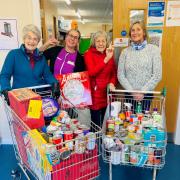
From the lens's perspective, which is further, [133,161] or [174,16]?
[174,16]

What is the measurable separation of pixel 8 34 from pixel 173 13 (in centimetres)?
198

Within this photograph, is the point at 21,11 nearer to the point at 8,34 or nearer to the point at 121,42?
the point at 8,34

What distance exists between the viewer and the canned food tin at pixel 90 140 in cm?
149

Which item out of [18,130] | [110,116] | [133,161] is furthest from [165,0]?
[18,130]

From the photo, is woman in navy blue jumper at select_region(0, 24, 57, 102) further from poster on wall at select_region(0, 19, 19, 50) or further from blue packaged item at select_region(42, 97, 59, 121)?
poster on wall at select_region(0, 19, 19, 50)

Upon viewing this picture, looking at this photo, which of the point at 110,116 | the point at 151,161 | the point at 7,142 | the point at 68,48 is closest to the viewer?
the point at 151,161

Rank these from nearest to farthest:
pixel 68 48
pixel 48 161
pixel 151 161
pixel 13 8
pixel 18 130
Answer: pixel 48 161 < pixel 151 161 < pixel 18 130 < pixel 68 48 < pixel 13 8

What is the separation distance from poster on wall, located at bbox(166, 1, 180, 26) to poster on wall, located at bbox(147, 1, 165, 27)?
69 mm

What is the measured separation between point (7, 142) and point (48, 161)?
179 cm

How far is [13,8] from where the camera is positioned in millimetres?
2545

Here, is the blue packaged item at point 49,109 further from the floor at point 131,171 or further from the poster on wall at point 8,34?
the poster on wall at point 8,34

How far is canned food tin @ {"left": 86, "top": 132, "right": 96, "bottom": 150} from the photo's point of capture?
58.8 inches

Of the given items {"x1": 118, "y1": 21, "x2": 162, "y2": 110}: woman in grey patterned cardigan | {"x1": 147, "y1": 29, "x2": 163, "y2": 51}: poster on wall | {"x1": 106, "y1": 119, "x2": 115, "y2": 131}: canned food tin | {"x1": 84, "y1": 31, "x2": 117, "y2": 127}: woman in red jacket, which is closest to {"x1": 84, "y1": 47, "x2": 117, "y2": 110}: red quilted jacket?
{"x1": 84, "y1": 31, "x2": 117, "y2": 127}: woman in red jacket

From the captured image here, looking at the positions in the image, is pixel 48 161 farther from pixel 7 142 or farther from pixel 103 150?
pixel 7 142
